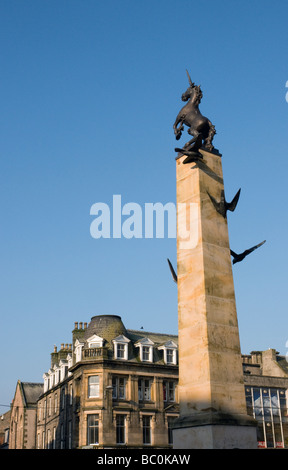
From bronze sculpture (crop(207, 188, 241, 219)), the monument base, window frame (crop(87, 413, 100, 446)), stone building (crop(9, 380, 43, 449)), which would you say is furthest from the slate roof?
bronze sculpture (crop(207, 188, 241, 219))

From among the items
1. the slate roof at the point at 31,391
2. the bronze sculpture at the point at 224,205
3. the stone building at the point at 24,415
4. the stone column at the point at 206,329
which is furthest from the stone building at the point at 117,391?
the bronze sculpture at the point at 224,205

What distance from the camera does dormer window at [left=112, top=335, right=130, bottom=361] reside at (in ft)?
153

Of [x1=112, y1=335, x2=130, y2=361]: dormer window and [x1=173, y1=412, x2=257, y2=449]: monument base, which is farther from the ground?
[x1=112, y1=335, x2=130, y2=361]: dormer window

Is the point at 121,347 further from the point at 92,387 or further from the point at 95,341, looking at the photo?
the point at 92,387

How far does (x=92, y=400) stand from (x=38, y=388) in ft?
98.8

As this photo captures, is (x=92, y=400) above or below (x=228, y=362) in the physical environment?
above

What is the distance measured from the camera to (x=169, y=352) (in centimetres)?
4978

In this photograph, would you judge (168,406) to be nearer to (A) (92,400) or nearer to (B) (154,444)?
(B) (154,444)

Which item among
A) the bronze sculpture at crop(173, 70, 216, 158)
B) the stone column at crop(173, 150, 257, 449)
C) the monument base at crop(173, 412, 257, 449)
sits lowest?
the monument base at crop(173, 412, 257, 449)

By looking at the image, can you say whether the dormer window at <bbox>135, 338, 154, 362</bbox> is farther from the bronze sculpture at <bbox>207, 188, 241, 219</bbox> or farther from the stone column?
the bronze sculpture at <bbox>207, 188, 241, 219</bbox>

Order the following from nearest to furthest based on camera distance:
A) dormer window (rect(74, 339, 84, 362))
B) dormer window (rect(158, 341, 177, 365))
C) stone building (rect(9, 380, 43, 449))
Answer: dormer window (rect(74, 339, 84, 362)) → dormer window (rect(158, 341, 177, 365)) → stone building (rect(9, 380, 43, 449))

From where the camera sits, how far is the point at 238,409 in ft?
44.9
